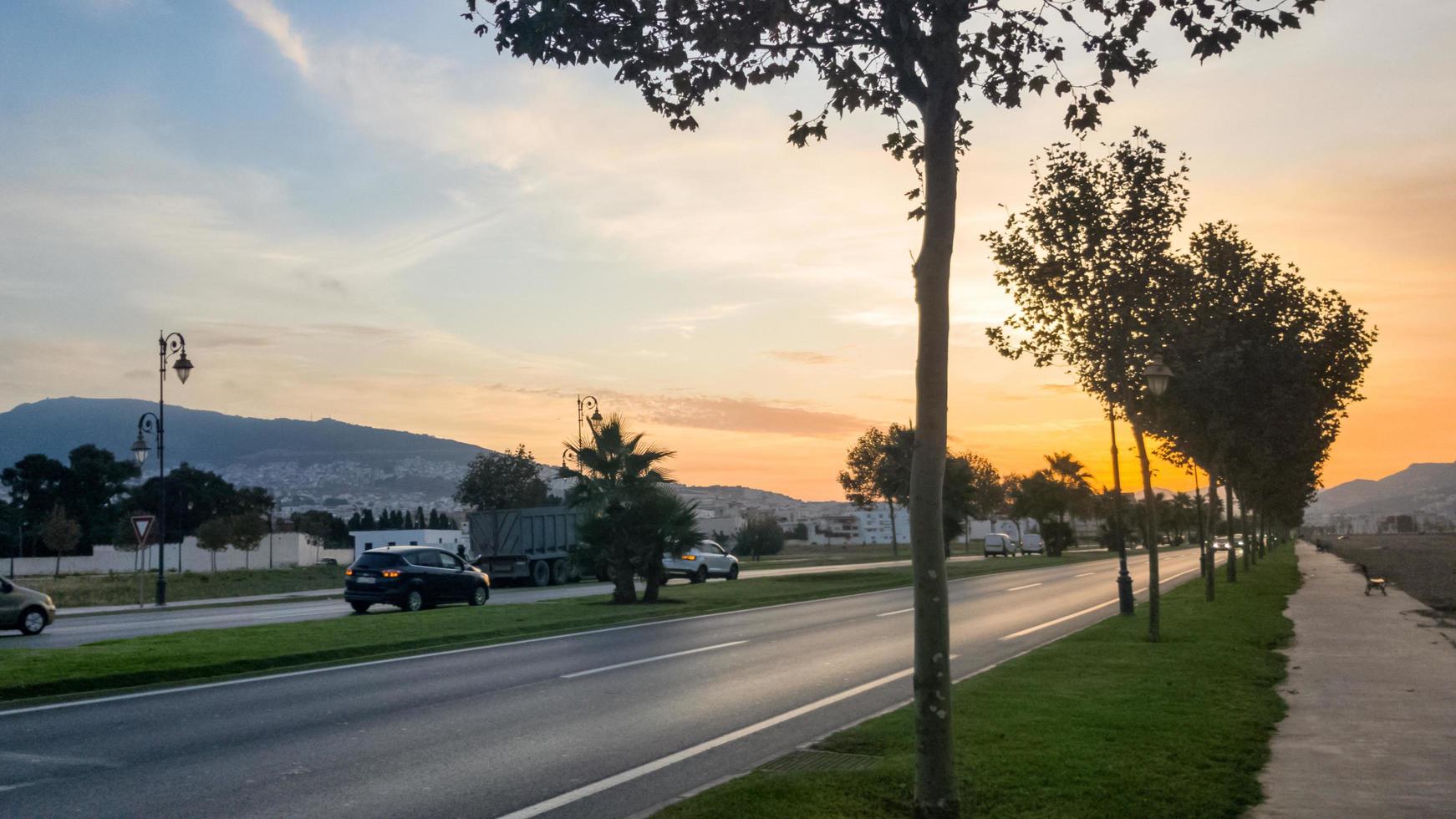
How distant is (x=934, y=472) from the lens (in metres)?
6.66

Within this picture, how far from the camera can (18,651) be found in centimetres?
1683

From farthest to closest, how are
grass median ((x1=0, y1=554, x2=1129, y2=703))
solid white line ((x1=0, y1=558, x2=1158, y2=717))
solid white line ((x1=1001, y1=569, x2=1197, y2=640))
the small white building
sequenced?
the small white building < solid white line ((x1=1001, y1=569, x2=1197, y2=640)) < grass median ((x1=0, y1=554, x2=1129, y2=703)) < solid white line ((x1=0, y1=558, x2=1158, y2=717))

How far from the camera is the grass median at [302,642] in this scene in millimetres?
13656

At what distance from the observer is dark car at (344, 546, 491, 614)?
27531mm

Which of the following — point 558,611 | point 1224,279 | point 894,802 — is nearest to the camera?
point 894,802

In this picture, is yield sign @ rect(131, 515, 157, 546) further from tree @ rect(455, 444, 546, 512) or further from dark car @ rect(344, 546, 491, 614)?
tree @ rect(455, 444, 546, 512)

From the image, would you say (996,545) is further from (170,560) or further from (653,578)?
(653,578)

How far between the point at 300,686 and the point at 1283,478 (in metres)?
43.2

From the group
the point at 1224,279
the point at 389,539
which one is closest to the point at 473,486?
the point at 389,539

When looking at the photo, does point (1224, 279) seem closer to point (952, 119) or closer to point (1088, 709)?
point (1088, 709)

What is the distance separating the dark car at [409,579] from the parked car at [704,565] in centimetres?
1400

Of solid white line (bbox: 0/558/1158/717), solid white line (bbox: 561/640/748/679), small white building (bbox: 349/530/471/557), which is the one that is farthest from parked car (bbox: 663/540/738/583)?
small white building (bbox: 349/530/471/557)

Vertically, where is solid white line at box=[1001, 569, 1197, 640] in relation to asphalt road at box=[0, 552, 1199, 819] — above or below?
below

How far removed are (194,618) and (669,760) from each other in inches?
957
